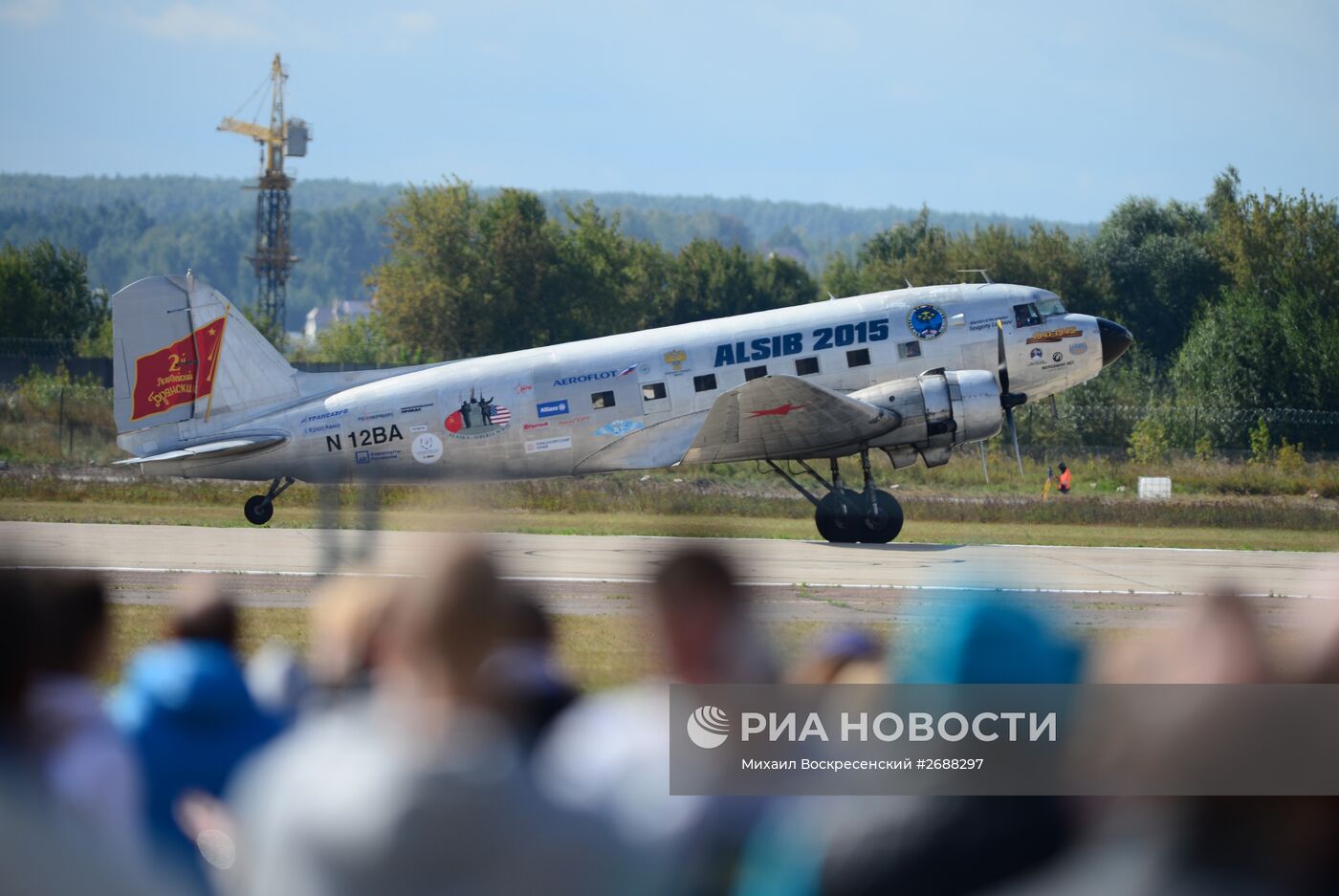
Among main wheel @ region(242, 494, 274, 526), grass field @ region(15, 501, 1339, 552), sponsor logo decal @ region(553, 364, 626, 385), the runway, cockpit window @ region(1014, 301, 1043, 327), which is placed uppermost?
cockpit window @ region(1014, 301, 1043, 327)

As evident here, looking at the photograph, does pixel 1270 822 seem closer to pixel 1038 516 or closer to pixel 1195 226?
pixel 1038 516

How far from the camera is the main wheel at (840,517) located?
77.2 ft

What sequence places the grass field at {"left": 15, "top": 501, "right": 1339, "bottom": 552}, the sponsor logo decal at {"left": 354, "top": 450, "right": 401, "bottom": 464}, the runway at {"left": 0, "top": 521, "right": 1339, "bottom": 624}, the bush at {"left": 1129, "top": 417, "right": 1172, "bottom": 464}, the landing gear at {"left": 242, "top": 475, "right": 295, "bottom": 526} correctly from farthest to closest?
the bush at {"left": 1129, "top": 417, "right": 1172, "bottom": 464}, the grass field at {"left": 15, "top": 501, "right": 1339, "bottom": 552}, the landing gear at {"left": 242, "top": 475, "right": 295, "bottom": 526}, the sponsor logo decal at {"left": 354, "top": 450, "right": 401, "bottom": 464}, the runway at {"left": 0, "top": 521, "right": 1339, "bottom": 624}

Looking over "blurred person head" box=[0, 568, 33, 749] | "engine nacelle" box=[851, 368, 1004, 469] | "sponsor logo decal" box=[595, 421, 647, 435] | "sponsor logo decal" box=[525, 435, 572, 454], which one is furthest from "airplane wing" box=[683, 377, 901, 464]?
"blurred person head" box=[0, 568, 33, 749]

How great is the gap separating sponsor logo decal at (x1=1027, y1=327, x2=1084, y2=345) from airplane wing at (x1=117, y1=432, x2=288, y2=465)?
1362cm

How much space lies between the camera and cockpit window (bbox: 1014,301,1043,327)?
78.2ft

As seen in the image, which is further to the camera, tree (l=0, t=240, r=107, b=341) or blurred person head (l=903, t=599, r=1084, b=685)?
tree (l=0, t=240, r=107, b=341)

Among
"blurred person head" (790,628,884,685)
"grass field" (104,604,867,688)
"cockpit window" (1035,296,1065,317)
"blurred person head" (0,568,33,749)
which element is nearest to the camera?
"blurred person head" (790,628,884,685)

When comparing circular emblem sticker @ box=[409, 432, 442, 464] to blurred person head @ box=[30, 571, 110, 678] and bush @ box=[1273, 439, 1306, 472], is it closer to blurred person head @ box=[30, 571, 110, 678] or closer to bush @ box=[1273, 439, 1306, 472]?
blurred person head @ box=[30, 571, 110, 678]

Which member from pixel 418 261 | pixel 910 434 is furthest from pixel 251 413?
pixel 418 261

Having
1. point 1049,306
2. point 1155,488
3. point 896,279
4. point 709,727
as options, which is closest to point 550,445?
point 1049,306

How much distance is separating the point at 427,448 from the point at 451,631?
65.0ft

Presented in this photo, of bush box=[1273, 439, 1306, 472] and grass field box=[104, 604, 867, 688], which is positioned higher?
bush box=[1273, 439, 1306, 472]

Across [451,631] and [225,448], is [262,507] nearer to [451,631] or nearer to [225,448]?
[225,448]
